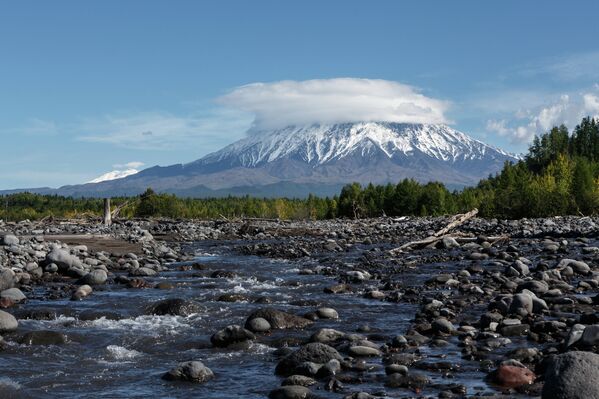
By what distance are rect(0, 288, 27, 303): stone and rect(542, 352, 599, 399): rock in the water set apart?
13.8 meters

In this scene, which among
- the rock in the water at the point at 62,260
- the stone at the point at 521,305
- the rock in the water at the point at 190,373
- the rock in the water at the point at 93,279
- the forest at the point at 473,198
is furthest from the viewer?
the forest at the point at 473,198

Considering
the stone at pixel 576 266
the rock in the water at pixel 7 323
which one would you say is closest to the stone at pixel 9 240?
the rock in the water at pixel 7 323

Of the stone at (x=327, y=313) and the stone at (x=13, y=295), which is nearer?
the stone at (x=327, y=313)

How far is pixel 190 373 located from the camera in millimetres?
9594

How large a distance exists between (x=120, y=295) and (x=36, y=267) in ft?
19.4

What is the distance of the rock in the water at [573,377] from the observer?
273 inches

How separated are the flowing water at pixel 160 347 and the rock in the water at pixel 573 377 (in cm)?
161

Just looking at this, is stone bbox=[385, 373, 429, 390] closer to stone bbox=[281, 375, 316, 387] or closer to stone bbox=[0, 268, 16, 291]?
stone bbox=[281, 375, 316, 387]

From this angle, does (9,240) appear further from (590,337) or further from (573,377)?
(573,377)

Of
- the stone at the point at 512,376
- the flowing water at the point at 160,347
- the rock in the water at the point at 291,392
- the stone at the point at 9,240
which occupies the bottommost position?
the flowing water at the point at 160,347

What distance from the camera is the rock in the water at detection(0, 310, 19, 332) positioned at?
12.8 metres

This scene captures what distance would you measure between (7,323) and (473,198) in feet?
323

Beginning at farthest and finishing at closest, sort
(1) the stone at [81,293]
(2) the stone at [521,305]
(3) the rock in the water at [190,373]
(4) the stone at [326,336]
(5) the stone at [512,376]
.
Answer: (1) the stone at [81,293] → (2) the stone at [521,305] → (4) the stone at [326,336] → (3) the rock in the water at [190,373] → (5) the stone at [512,376]

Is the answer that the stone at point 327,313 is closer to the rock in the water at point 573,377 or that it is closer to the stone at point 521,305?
the stone at point 521,305
